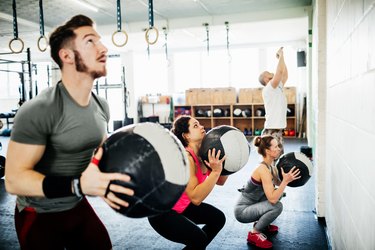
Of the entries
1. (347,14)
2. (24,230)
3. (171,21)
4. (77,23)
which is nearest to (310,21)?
(171,21)

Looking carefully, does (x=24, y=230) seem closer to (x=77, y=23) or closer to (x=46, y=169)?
(x=46, y=169)

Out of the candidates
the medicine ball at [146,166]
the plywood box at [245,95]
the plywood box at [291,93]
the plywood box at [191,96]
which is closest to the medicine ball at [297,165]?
the medicine ball at [146,166]

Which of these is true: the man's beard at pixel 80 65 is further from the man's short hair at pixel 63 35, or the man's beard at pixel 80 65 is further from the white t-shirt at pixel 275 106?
the white t-shirt at pixel 275 106

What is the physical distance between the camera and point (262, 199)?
103 inches

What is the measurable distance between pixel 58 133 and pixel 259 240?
178 cm

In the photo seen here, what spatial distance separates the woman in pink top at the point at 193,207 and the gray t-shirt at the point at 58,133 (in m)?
0.57

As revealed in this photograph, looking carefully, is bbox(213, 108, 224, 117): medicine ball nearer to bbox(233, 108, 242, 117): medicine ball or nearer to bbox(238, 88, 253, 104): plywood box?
bbox(233, 108, 242, 117): medicine ball

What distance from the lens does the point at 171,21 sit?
761cm

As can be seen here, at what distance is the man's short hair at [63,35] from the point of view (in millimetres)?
1364

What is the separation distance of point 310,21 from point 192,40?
376 centimetres

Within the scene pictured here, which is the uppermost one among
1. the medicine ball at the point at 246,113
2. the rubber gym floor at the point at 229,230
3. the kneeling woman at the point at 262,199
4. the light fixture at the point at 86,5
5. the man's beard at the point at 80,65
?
the light fixture at the point at 86,5

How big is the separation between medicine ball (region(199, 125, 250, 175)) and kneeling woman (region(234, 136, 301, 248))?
434 millimetres

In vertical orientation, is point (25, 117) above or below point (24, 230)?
above

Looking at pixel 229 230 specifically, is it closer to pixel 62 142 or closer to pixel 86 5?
pixel 62 142
